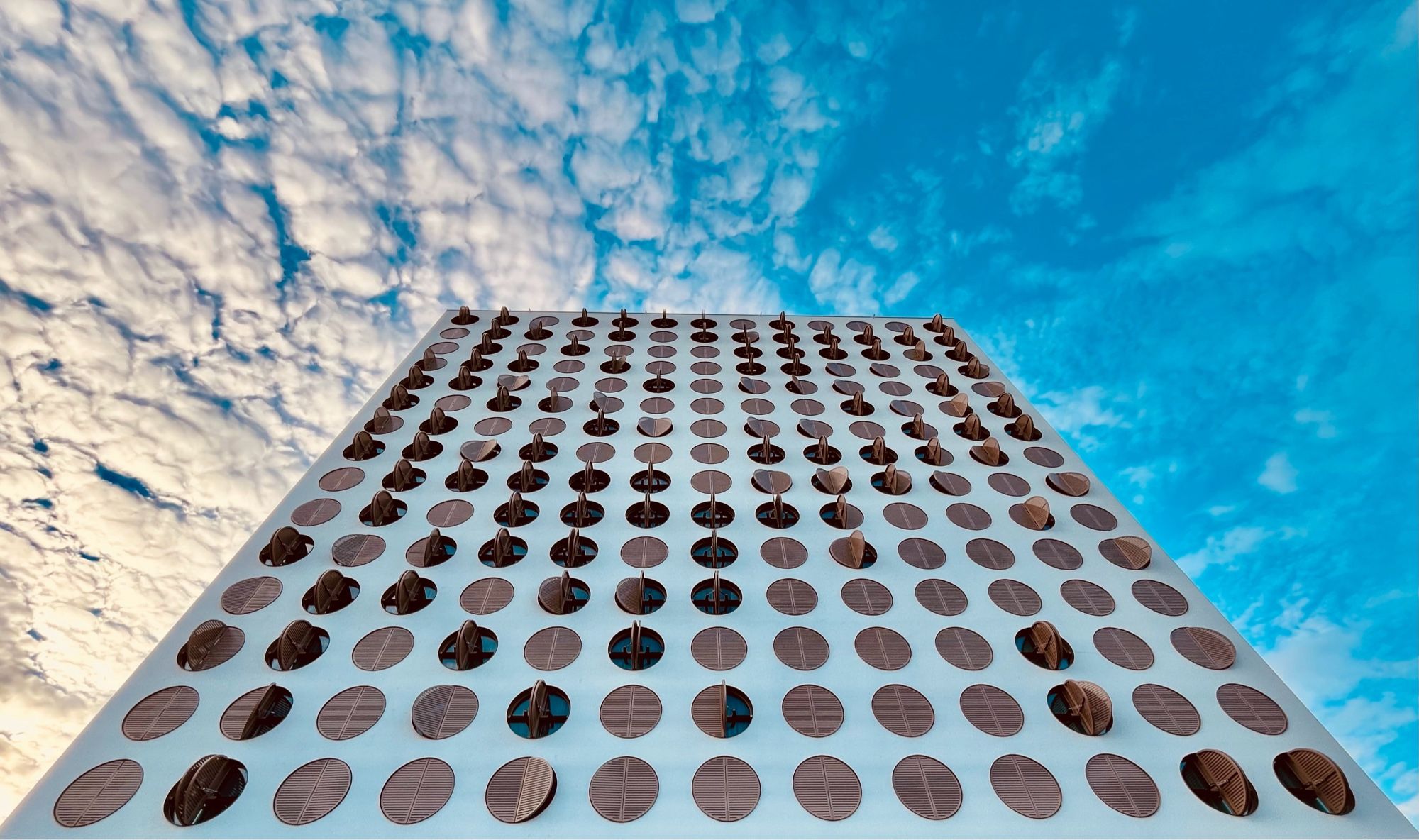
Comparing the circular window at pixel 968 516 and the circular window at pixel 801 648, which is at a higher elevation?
the circular window at pixel 968 516

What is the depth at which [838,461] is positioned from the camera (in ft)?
93.2

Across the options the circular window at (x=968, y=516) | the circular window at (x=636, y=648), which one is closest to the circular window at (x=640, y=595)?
the circular window at (x=636, y=648)

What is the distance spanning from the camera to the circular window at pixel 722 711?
1733 centimetres

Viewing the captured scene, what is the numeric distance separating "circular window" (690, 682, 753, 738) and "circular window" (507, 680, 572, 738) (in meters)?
3.43

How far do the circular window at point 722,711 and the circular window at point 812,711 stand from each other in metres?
1.08

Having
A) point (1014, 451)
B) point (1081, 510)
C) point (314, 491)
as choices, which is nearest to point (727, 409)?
point (1014, 451)

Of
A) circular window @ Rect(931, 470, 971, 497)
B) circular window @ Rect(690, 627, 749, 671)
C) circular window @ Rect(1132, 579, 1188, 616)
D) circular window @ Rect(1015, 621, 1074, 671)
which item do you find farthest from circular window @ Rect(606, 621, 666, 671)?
circular window @ Rect(1132, 579, 1188, 616)

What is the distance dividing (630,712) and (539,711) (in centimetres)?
237

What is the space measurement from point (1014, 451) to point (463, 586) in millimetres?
23300

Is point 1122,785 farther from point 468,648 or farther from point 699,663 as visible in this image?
point 468,648

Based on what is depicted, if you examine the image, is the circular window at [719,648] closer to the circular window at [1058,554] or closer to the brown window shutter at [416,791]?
the brown window shutter at [416,791]

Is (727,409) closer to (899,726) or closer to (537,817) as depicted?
(899,726)

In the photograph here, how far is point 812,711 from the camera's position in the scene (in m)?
17.9

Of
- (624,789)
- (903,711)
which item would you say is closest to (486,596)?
(624,789)
